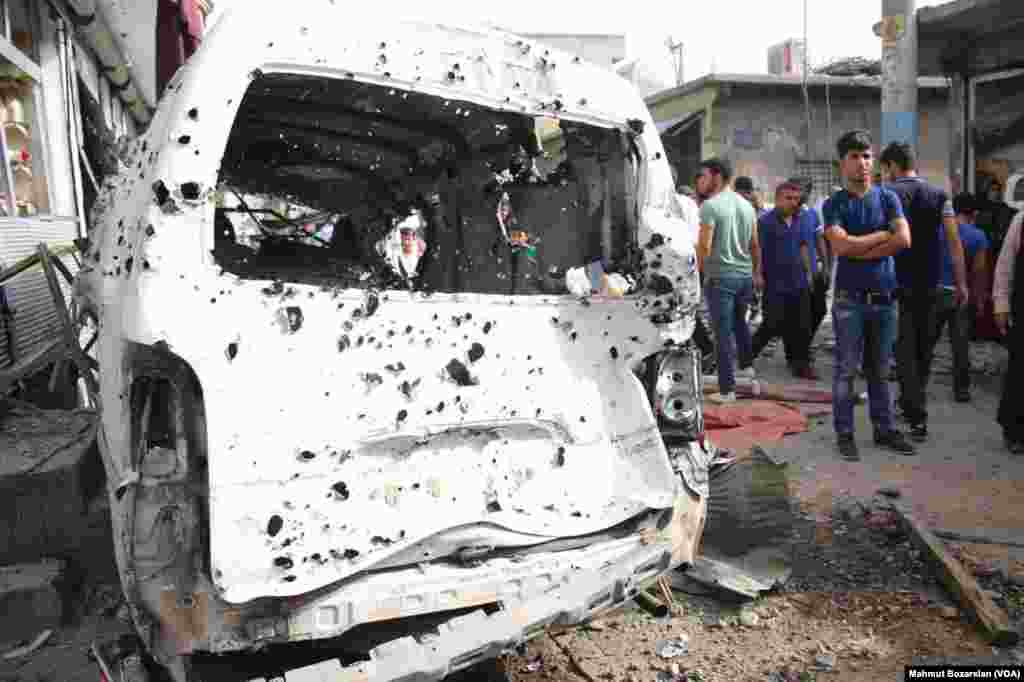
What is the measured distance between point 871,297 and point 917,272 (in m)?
0.94

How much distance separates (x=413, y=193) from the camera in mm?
3936

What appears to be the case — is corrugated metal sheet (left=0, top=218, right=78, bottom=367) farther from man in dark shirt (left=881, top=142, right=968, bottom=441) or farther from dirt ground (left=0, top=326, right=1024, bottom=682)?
man in dark shirt (left=881, top=142, right=968, bottom=441)

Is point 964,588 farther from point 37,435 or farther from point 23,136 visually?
point 23,136

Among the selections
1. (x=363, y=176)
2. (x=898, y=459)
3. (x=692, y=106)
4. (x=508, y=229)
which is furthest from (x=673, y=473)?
(x=692, y=106)

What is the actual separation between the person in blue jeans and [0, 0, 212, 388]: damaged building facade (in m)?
3.73

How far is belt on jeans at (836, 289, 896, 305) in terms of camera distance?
15.0 ft

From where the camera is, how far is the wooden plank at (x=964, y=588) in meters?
2.76

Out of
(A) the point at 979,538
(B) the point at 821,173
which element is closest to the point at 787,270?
(A) the point at 979,538

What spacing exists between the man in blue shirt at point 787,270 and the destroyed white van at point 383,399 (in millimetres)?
4767

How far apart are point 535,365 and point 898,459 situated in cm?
343

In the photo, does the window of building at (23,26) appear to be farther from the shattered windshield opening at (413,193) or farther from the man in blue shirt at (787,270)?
the man in blue shirt at (787,270)

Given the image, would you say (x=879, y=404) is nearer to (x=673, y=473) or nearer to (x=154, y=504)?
(x=673, y=473)
